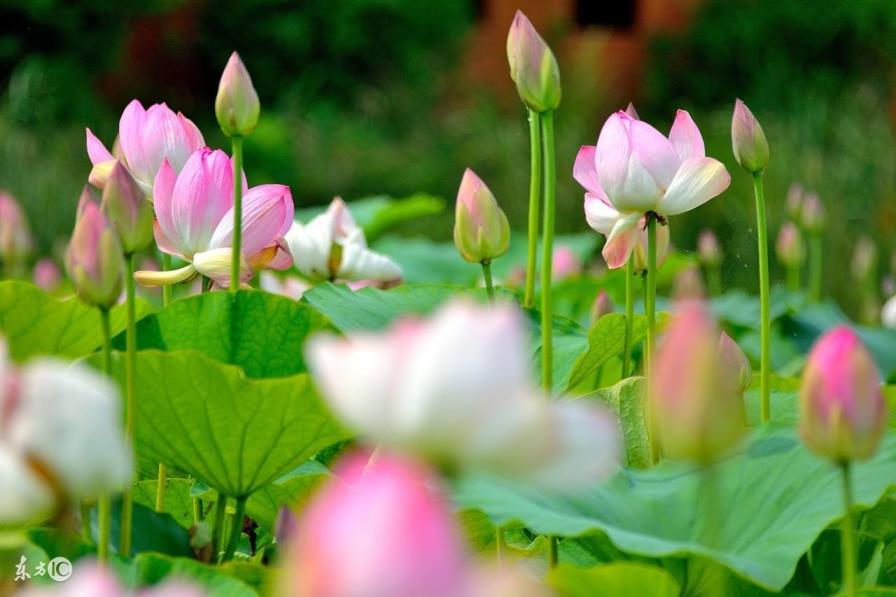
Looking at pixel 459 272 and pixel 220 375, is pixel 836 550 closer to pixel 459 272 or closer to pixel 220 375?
pixel 220 375

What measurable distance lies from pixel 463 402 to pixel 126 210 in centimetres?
32

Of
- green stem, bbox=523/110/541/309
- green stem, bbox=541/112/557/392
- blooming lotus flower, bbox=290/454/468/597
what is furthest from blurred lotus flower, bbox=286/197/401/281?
blooming lotus flower, bbox=290/454/468/597

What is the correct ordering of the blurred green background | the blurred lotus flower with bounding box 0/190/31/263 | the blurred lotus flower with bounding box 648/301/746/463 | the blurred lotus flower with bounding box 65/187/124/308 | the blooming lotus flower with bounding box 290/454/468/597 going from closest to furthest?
the blooming lotus flower with bounding box 290/454/468/597 → the blurred lotus flower with bounding box 648/301/746/463 → the blurred lotus flower with bounding box 65/187/124/308 → the blurred lotus flower with bounding box 0/190/31/263 → the blurred green background

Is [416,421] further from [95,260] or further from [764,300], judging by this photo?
[764,300]

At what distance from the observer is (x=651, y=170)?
2.66 feet

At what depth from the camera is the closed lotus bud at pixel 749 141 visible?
0.85 meters

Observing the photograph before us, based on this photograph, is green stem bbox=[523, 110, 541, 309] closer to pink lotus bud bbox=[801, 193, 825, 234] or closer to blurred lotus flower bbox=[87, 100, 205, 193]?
blurred lotus flower bbox=[87, 100, 205, 193]

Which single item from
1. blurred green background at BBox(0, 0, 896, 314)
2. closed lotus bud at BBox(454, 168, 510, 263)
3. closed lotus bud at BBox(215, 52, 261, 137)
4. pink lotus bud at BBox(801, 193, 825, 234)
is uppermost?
closed lotus bud at BBox(215, 52, 261, 137)

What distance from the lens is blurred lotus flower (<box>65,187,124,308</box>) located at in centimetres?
55

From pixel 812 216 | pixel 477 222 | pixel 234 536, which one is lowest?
pixel 812 216

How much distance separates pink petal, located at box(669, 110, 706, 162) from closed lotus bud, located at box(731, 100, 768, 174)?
0.04 m

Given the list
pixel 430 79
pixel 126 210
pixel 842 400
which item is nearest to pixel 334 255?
pixel 126 210

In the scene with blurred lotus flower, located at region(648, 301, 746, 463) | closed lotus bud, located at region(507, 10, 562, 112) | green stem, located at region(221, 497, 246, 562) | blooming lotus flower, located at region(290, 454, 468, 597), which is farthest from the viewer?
closed lotus bud, located at region(507, 10, 562, 112)

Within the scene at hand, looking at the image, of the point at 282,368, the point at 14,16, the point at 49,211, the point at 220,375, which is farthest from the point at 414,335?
the point at 14,16
